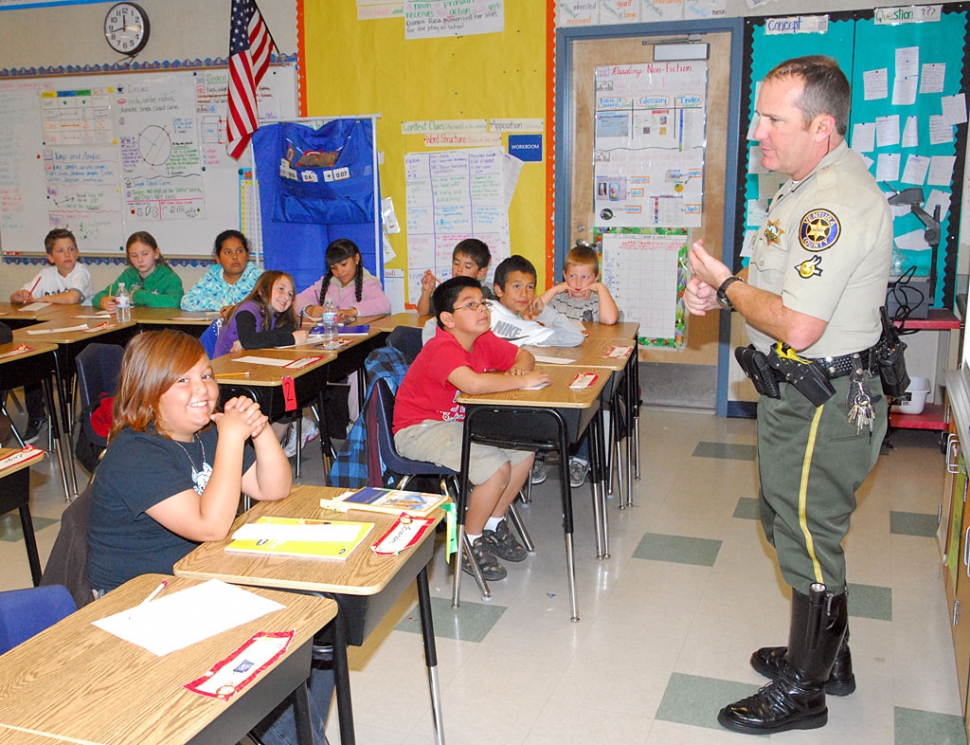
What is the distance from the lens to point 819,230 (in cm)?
213

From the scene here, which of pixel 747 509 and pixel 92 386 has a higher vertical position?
pixel 92 386

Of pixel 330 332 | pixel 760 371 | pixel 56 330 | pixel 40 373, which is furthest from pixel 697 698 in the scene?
pixel 56 330

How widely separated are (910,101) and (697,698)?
12.6ft

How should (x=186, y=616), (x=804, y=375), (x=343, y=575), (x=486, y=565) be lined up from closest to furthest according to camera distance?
(x=186, y=616), (x=343, y=575), (x=804, y=375), (x=486, y=565)

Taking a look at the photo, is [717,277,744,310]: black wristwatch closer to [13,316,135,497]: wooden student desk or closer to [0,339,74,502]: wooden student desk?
[13,316,135,497]: wooden student desk

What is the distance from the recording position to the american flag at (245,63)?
6.03 meters

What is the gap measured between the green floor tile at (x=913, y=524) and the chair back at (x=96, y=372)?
3.21 metres

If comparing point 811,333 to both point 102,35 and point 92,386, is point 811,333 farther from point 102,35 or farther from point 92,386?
point 102,35

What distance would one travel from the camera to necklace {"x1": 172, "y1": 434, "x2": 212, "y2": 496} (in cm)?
206

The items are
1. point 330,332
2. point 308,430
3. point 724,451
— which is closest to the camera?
point 330,332

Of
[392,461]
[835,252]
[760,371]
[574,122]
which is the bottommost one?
[392,461]

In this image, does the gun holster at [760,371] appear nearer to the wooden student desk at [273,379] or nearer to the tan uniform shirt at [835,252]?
the tan uniform shirt at [835,252]

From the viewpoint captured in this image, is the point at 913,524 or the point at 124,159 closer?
the point at 913,524

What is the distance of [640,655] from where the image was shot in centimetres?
280
